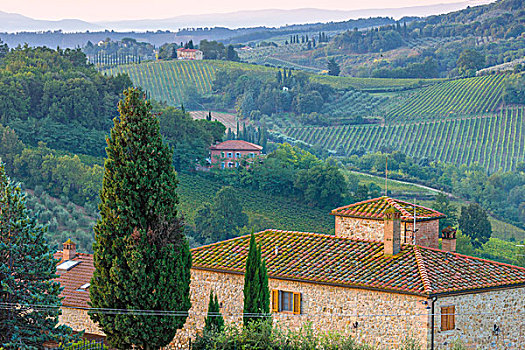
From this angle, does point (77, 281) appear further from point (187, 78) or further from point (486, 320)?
point (187, 78)

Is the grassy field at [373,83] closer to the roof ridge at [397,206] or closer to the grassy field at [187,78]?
the grassy field at [187,78]

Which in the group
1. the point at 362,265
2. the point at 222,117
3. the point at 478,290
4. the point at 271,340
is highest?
the point at 362,265

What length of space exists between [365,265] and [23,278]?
6.84m

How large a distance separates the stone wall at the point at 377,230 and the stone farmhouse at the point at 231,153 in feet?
163

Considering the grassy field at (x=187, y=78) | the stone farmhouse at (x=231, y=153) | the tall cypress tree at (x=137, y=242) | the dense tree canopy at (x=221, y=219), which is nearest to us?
the tall cypress tree at (x=137, y=242)

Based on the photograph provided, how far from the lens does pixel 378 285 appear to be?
16.9m

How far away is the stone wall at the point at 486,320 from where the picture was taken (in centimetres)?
1650

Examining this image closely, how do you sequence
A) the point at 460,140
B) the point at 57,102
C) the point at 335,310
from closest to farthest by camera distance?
the point at 335,310, the point at 57,102, the point at 460,140

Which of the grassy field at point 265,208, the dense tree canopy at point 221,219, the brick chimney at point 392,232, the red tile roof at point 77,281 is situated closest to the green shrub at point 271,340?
the brick chimney at point 392,232

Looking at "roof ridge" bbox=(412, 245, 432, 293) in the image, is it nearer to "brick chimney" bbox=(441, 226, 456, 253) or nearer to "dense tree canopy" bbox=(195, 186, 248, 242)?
"brick chimney" bbox=(441, 226, 456, 253)

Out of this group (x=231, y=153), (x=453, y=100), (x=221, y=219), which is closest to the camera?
(x=221, y=219)

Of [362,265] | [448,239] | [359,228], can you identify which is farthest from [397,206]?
[362,265]

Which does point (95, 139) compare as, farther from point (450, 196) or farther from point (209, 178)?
point (450, 196)

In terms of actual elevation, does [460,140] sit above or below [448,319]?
below
